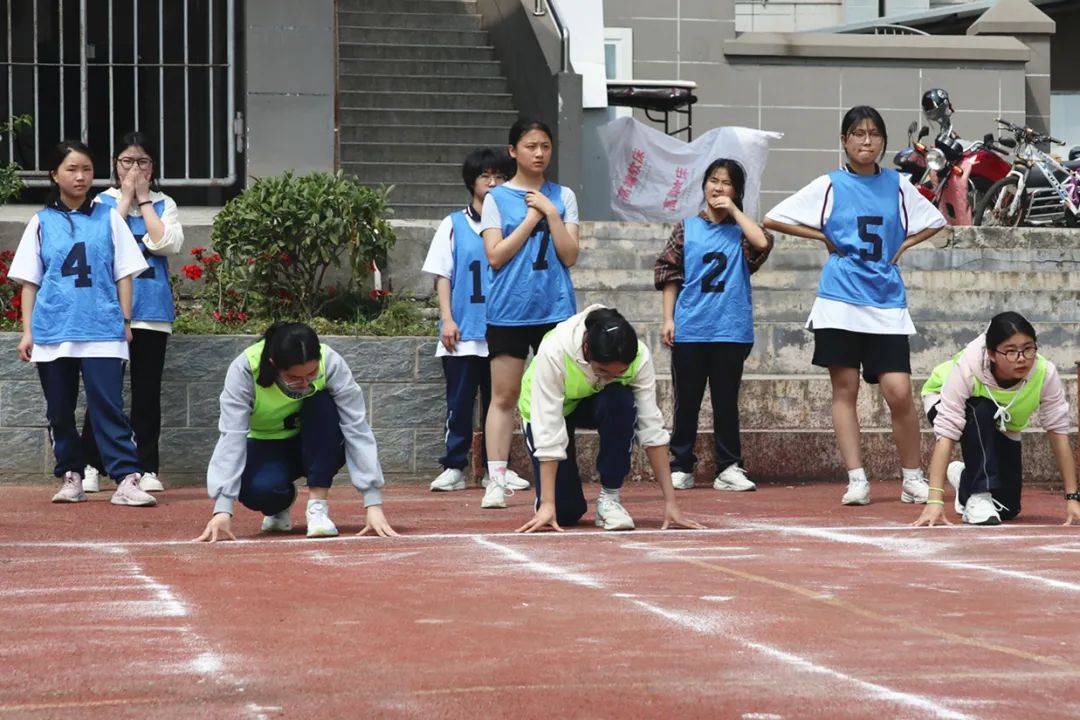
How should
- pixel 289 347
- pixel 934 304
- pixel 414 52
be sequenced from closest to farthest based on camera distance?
1. pixel 289 347
2. pixel 934 304
3. pixel 414 52

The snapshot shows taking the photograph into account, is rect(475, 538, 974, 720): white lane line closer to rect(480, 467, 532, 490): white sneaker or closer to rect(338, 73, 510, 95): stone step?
rect(480, 467, 532, 490): white sneaker

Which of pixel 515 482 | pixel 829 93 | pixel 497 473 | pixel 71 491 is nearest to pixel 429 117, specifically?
pixel 829 93

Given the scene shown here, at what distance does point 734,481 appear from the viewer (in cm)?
973

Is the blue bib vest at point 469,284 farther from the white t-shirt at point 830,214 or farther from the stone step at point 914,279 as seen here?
the stone step at point 914,279

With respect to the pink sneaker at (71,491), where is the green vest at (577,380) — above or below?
above

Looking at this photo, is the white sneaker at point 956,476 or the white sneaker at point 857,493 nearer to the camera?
the white sneaker at point 956,476

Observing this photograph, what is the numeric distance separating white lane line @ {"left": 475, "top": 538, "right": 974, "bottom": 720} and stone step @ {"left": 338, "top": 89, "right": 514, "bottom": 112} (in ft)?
30.5

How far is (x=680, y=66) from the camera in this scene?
19953mm

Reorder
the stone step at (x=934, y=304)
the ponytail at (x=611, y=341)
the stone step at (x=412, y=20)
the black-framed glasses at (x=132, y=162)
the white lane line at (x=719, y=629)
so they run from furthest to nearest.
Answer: the stone step at (x=412, y=20) < the stone step at (x=934, y=304) < the black-framed glasses at (x=132, y=162) < the ponytail at (x=611, y=341) < the white lane line at (x=719, y=629)

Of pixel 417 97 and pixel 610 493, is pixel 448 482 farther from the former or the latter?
pixel 417 97

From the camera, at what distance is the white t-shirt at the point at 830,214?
8992 millimetres

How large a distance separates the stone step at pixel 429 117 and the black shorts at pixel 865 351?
731 cm

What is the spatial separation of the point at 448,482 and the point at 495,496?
1244 millimetres

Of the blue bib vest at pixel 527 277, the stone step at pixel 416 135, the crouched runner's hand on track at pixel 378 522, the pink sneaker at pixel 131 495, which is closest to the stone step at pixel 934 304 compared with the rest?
the stone step at pixel 416 135
